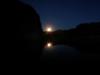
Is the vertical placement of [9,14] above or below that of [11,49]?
above

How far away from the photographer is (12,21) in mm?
14781

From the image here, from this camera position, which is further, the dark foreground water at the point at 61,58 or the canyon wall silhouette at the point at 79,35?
the canyon wall silhouette at the point at 79,35

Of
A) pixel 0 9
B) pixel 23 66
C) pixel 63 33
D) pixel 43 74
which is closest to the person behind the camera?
pixel 0 9

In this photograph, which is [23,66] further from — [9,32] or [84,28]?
[84,28]

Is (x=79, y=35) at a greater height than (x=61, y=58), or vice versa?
(x=79, y=35)

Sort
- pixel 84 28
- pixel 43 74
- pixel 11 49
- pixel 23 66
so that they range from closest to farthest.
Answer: pixel 11 49, pixel 43 74, pixel 23 66, pixel 84 28

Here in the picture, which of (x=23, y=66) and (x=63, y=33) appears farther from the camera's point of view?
(x=63, y=33)

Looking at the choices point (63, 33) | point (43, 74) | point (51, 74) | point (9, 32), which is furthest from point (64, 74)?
point (63, 33)

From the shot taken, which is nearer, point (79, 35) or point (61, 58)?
point (61, 58)

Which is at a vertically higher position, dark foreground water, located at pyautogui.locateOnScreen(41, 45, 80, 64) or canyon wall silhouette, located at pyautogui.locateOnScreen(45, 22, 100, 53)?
canyon wall silhouette, located at pyautogui.locateOnScreen(45, 22, 100, 53)

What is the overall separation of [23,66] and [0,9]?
8.07 metres

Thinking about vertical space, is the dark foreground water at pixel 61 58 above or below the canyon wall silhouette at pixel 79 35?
below

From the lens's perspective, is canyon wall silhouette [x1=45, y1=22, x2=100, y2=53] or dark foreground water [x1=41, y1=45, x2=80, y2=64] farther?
canyon wall silhouette [x1=45, y1=22, x2=100, y2=53]

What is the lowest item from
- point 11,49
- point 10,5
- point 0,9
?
point 11,49
